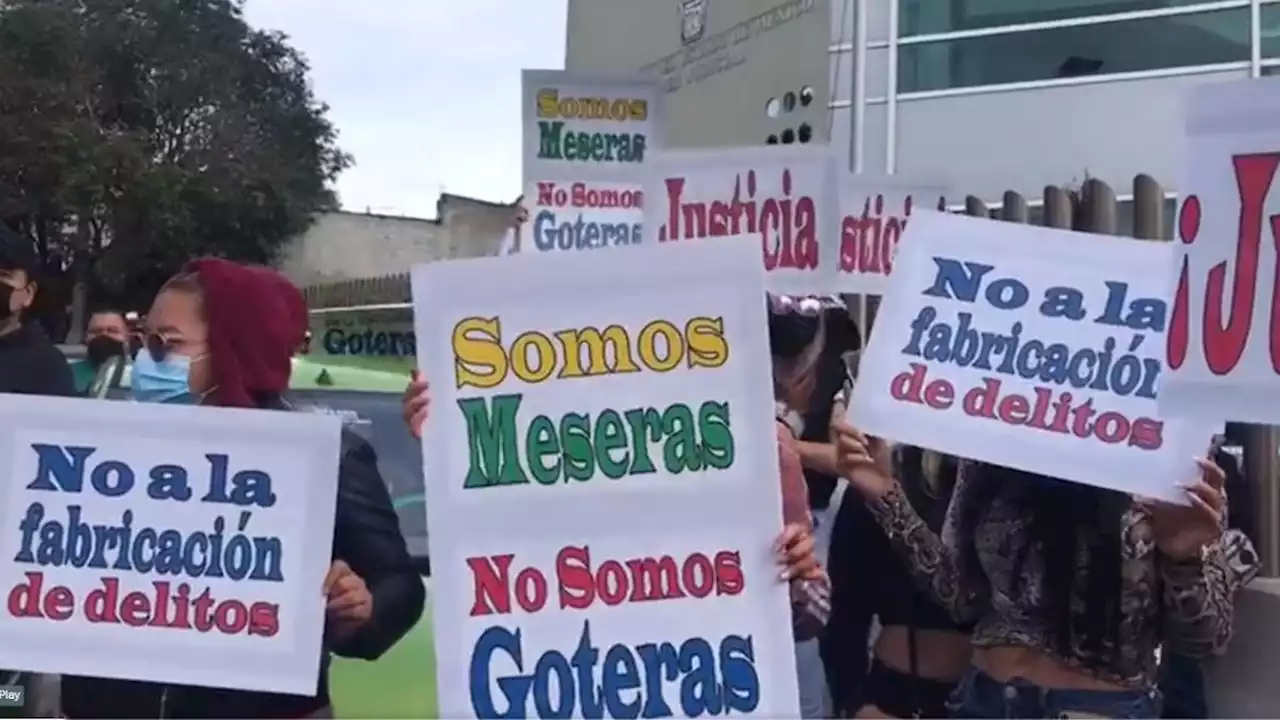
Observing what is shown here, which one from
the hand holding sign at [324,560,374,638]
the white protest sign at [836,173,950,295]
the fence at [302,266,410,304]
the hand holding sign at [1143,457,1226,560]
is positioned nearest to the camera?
the hand holding sign at [1143,457,1226,560]

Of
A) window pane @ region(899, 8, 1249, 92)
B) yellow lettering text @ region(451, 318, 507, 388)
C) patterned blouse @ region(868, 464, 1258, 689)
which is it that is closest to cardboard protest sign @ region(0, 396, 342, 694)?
yellow lettering text @ region(451, 318, 507, 388)

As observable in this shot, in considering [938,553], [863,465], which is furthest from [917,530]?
[863,465]

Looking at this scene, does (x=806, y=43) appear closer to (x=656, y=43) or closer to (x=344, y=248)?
(x=656, y=43)

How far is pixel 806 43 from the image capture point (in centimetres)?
871

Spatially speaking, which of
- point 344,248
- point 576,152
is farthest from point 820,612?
point 344,248

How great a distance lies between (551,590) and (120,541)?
0.81 meters

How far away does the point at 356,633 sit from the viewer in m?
3.23

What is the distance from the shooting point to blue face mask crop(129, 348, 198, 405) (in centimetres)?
331

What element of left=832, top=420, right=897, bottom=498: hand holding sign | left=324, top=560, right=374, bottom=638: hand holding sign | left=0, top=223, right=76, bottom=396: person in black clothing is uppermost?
left=0, top=223, right=76, bottom=396: person in black clothing

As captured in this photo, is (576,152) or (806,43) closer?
(576,152)

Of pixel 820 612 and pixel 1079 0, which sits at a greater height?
pixel 1079 0

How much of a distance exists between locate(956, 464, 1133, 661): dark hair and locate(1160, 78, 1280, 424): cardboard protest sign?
0.37 metres

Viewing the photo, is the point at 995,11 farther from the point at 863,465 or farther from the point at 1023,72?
the point at 863,465

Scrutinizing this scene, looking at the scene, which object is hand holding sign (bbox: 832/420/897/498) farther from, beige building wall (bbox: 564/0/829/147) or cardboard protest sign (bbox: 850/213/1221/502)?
beige building wall (bbox: 564/0/829/147)
